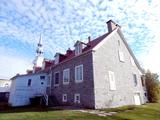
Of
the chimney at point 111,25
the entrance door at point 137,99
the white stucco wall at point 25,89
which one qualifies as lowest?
the entrance door at point 137,99

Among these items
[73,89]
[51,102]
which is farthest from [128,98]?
[51,102]

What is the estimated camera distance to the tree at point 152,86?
25.4m

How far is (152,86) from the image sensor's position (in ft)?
85.7

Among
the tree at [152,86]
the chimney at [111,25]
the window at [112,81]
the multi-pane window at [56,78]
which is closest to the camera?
the window at [112,81]

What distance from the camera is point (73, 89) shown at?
18031mm

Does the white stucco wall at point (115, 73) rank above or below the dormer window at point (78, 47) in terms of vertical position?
below

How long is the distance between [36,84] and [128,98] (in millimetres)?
14125

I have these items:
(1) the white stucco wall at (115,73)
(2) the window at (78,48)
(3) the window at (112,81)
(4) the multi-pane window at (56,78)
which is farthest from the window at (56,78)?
(3) the window at (112,81)

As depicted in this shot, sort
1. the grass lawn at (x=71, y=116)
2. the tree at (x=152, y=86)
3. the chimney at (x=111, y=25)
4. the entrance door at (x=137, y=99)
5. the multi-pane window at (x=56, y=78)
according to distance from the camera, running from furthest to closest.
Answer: the tree at (x=152, y=86), the multi-pane window at (x=56, y=78), the entrance door at (x=137, y=99), the chimney at (x=111, y=25), the grass lawn at (x=71, y=116)

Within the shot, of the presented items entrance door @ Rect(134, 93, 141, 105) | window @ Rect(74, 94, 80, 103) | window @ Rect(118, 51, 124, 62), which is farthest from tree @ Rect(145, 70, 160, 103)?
window @ Rect(74, 94, 80, 103)

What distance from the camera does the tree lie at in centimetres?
2542

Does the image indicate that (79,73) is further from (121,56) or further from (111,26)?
(111,26)

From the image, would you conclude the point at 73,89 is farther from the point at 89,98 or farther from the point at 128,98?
the point at 128,98

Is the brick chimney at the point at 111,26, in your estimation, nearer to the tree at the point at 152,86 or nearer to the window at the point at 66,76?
the window at the point at 66,76
